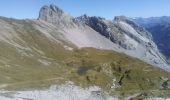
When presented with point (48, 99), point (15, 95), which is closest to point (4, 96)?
point (15, 95)

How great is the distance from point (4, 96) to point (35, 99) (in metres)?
16.1

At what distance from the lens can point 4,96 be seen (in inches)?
7402

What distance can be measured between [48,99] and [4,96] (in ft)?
76.7

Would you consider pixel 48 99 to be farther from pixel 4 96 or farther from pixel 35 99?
pixel 4 96

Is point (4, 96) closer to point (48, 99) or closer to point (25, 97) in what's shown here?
point (25, 97)

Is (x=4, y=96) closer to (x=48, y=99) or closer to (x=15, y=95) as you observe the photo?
(x=15, y=95)

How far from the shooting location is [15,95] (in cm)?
19475

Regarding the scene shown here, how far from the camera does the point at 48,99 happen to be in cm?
19950

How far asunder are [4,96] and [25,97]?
1129 cm

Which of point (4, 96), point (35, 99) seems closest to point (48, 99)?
point (35, 99)

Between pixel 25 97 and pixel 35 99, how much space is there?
5.09 metres

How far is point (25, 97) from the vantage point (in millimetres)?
194500

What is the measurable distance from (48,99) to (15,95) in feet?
55.6
